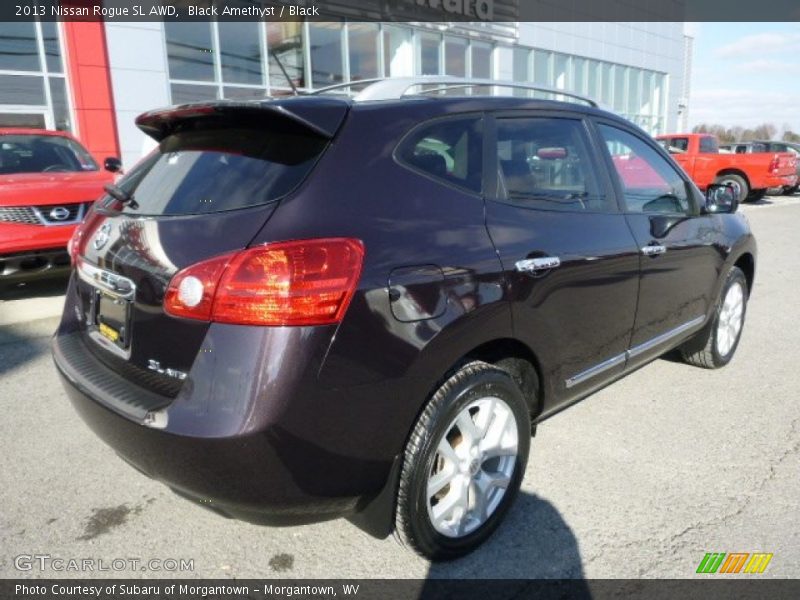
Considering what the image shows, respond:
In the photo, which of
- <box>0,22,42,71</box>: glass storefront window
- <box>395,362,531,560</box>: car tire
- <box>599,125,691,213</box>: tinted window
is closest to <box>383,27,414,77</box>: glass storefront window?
<box>0,22,42,71</box>: glass storefront window

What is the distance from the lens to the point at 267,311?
74.3 inches

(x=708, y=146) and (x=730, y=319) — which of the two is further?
(x=708, y=146)

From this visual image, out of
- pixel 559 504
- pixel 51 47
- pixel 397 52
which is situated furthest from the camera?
pixel 397 52

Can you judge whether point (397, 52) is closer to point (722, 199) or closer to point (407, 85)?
point (722, 199)

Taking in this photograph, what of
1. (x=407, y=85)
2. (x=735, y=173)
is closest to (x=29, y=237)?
(x=407, y=85)

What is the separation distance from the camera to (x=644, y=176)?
371 centimetres

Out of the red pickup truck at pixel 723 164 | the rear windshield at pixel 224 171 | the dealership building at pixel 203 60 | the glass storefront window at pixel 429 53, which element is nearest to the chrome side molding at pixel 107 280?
the rear windshield at pixel 224 171

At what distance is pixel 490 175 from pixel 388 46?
15.7 meters

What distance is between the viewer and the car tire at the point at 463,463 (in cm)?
220

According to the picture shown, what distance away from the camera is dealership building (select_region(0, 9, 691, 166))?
38.7 feet

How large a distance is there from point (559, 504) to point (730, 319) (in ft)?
8.18

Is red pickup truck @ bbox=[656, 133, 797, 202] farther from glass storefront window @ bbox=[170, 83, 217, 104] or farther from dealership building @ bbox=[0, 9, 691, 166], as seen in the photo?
glass storefront window @ bbox=[170, 83, 217, 104]

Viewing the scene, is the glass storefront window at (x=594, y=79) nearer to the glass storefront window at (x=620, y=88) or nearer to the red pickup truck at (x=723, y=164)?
the glass storefront window at (x=620, y=88)

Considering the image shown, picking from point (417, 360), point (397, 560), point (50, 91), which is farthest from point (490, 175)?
point (50, 91)
